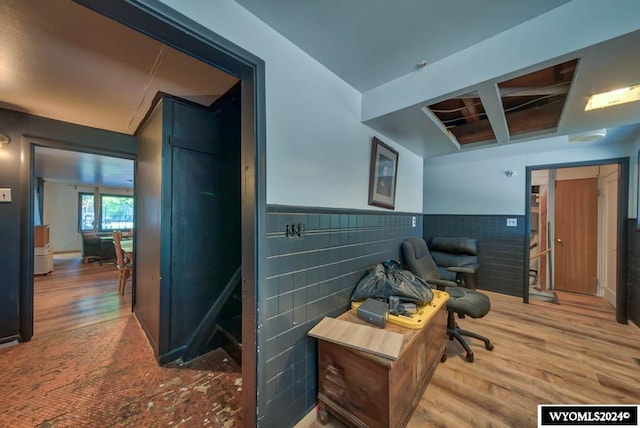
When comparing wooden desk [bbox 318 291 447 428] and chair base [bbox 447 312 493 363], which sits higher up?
wooden desk [bbox 318 291 447 428]

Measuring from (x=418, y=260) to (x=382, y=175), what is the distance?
104 cm

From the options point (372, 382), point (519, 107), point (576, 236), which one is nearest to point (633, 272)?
point (576, 236)

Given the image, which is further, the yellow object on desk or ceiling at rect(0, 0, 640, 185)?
the yellow object on desk

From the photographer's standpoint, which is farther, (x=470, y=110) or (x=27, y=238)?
(x=27, y=238)

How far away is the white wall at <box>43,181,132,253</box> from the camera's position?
7.06 meters

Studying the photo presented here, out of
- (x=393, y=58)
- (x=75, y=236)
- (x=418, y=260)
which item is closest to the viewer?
(x=393, y=58)

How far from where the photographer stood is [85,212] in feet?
25.5

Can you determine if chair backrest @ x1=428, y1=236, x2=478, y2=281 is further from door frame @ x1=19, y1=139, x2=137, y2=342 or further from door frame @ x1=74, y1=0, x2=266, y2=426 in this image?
door frame @ x1=19, y1=139, x2=137, y2=342

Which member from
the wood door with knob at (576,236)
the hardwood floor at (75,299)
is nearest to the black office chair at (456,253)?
the wood door with knob at (576,236)

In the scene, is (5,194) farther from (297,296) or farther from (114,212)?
(114,212)

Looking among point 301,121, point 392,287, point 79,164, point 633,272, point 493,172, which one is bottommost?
point 633,272

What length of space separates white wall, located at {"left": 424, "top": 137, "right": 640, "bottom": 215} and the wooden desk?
3154 millimetres

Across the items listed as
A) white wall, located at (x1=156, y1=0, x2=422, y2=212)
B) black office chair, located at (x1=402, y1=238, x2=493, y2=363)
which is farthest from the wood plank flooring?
white wall, located at (x1=156, y1=0, x2=422, y2=212)

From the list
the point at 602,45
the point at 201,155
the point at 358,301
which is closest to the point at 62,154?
the point at 201,155
